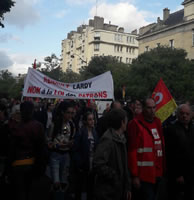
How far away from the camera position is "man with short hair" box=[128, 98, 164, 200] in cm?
384

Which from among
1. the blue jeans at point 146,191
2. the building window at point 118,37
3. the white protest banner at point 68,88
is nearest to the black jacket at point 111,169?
the blue jeans at point 146,191

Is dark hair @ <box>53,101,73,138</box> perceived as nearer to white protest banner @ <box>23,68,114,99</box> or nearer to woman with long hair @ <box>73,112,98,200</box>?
woman with long hair @ <box>73,112,98,200</box>

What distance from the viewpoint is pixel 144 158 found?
391 centimetres

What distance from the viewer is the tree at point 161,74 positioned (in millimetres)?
28327

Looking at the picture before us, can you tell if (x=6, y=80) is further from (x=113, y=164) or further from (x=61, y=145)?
(x=113, y=164)

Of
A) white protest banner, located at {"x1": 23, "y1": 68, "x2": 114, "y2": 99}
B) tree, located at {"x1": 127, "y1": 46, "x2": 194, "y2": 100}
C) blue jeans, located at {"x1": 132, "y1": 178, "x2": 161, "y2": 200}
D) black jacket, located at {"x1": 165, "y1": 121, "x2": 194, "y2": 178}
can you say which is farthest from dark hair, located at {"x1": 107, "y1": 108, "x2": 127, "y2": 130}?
tree, located at {"x1": 127, "y1": 46, "x2": 194, "y2": 100}

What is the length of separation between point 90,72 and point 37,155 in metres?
48.5

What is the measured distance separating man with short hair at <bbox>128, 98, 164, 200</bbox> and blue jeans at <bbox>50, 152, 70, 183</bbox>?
51.1 inches

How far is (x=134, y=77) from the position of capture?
102 feet

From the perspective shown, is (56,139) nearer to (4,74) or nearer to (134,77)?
(134,77)

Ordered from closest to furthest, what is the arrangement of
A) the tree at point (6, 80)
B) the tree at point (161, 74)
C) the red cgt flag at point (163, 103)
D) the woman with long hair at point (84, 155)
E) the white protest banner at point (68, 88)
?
1. the woman with long hair at point (84, 155)
2. the red cgt flag at point (163, 103)
3. the white protest banner at point (68, 88)
4. the tree at point (161, 74)
5. the tree at point (6, 80)

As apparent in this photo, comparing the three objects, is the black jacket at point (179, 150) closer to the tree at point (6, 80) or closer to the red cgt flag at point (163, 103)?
the red cgt flag at point (163, 103)

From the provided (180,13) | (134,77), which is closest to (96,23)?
(180,13)

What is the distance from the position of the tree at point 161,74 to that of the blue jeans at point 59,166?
24152 millimetres
